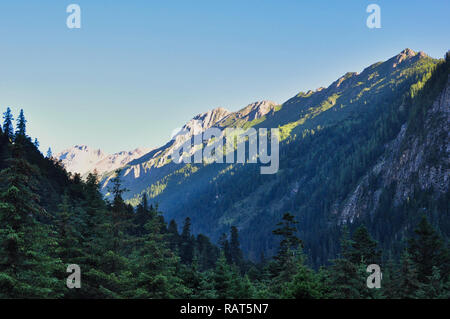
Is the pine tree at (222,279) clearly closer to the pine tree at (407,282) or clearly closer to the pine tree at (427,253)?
the pine tree at (407,282)

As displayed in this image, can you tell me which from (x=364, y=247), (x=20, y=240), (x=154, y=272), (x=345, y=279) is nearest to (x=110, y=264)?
(x=154, y=272)

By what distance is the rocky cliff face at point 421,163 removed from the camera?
163 m

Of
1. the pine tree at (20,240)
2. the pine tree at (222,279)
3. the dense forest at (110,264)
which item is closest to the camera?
the pine tree at (20,240)

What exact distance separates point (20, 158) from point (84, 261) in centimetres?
1021

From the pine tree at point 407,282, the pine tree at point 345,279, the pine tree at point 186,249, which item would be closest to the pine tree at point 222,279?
the pine tree at point 345,279

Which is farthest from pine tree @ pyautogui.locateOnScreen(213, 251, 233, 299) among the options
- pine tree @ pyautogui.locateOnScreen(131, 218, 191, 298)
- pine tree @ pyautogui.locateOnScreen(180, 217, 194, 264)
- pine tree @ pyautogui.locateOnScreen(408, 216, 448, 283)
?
pine tree @ pyautogui.locateOnScreen(180, 217, 194, 264)

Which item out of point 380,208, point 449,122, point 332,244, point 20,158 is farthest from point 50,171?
point 449,122

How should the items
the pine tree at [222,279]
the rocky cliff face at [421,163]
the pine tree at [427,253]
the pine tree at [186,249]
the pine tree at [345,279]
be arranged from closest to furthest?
the pine tree at [345,279] < the pine tree at [222,279] < the pine tree at [427,253] < the pine tree at [186,249] < the rocky cliff face at [421,163]

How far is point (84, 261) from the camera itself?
2873 centimetres

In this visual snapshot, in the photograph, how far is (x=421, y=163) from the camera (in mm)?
172250

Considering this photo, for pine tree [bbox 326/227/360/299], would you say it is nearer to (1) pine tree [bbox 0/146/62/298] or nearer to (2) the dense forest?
(2) the dense forest

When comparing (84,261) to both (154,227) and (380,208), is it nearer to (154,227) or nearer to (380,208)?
(154,227)

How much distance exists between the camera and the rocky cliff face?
163 m

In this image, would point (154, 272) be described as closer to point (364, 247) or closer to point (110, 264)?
point (110, 264)
